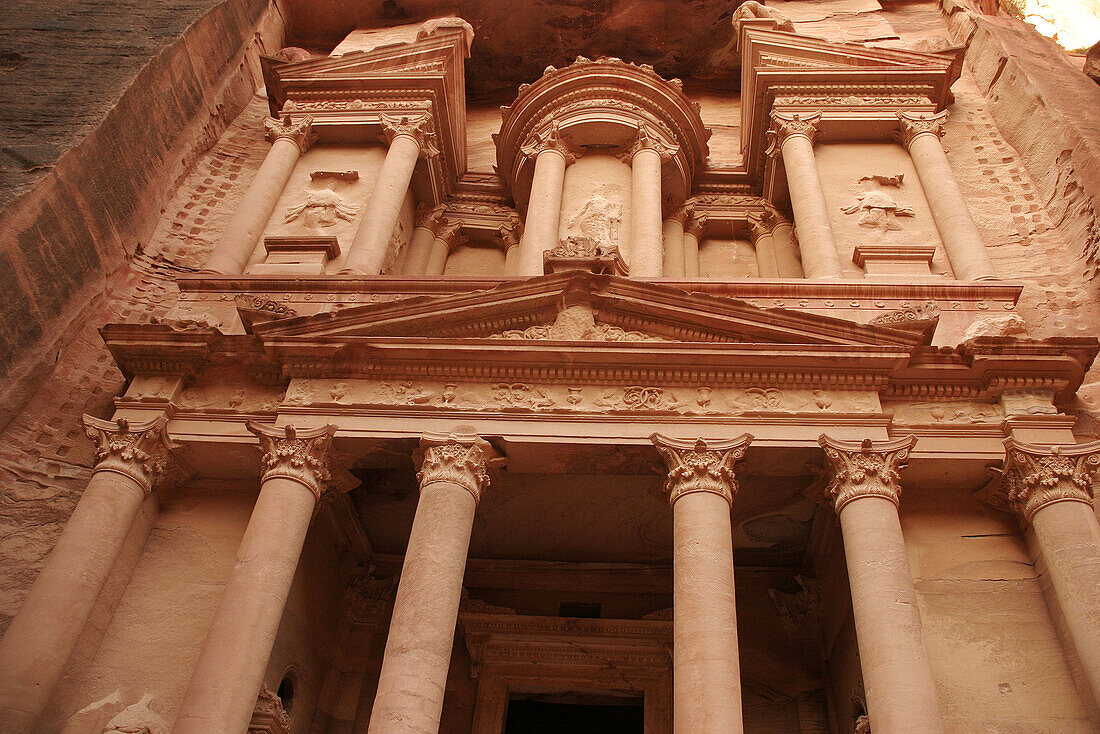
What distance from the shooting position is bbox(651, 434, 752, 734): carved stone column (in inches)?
293

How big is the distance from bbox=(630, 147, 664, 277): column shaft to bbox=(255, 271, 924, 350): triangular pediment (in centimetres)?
295

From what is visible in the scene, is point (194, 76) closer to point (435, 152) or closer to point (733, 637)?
point (435, 152)

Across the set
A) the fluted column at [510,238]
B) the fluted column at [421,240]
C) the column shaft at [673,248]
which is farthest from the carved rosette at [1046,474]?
the fluted column at [421,240]

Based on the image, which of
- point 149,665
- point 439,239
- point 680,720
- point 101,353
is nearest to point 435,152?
point 439,239

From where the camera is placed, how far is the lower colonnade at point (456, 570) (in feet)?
25.0

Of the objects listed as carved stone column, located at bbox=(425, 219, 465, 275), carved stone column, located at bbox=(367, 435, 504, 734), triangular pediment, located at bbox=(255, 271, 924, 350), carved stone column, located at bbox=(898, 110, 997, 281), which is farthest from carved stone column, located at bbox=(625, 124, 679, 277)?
carved stone column, located at bbox=(367, 435, 504, 734)

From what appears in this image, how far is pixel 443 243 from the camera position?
55.3ft

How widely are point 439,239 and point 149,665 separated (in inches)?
379

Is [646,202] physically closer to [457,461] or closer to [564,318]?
[564,318]

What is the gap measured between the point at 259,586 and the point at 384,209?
292 inches

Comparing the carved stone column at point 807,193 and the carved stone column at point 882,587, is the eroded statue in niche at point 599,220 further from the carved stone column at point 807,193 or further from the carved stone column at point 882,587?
the carved stone column at point 882,587

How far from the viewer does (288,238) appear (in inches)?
535

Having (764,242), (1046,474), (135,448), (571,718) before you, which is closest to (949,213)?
(764,242)

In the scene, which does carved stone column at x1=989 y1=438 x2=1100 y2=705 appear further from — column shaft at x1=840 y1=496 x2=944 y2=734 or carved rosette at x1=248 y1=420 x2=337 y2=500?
carved rosette at x1=248 y1=420 x2=337 y2=500
